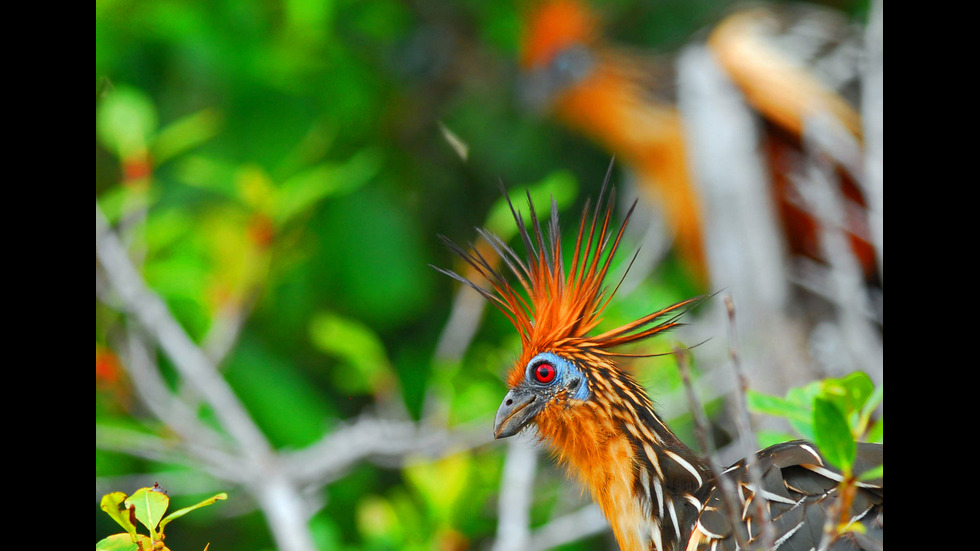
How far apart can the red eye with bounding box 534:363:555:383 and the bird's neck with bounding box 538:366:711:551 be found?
4 centimetres

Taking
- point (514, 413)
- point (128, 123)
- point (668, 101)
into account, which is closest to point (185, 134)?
point (128, 123)

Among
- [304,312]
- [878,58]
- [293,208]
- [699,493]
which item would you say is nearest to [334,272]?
[304,312]

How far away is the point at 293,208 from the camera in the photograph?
1664 millimetres

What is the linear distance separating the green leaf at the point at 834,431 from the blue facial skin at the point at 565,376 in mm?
321

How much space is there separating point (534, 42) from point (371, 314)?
1.16 meters

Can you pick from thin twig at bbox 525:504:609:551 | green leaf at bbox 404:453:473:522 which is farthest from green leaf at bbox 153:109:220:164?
thin twig at bbox 525:504:609:551

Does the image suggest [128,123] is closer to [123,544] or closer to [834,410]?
[123,544]

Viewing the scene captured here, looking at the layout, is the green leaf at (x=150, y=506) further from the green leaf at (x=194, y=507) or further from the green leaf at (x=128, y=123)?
the green leaf at (x=128, y=123)

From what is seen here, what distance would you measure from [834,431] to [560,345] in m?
0.35

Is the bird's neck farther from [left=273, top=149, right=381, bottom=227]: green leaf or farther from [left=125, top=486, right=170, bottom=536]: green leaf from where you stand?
[left=273, top=149, right=381, bottom=227]: green leaf

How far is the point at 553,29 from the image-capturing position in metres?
2.88

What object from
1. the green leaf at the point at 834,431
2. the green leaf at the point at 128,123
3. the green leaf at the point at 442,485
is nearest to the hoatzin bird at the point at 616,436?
the green leaf at the point at 834,431

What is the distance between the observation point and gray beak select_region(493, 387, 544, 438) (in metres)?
0.89

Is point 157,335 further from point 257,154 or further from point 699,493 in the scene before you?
point 699,493
